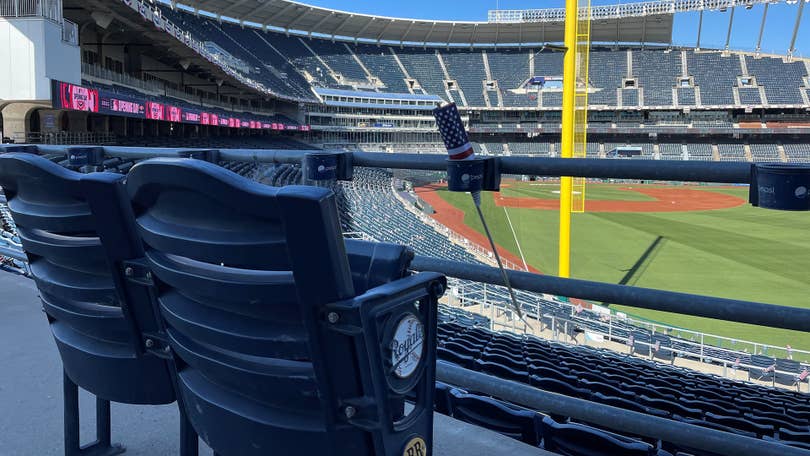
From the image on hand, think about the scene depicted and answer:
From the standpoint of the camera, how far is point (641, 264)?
17.0m

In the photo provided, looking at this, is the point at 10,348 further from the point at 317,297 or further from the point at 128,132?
the point at 128,132

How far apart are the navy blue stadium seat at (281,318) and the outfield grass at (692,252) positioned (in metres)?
11.3

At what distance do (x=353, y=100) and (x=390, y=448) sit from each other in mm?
53803

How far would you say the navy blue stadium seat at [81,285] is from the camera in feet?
4.64

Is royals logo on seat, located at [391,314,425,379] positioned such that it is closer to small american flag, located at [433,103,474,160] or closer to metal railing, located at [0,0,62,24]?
small american flag, located at [433,103,474,160]

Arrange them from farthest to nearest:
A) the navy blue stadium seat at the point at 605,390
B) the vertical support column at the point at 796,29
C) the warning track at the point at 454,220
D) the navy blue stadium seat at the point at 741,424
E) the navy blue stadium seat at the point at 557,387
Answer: the vertical support column at the point at 796,29 < the warning track at the point at 454,220 < the navy blue stadium seat at the point at 605,390 < the navy blue stadium seat at the point at 741,424 < the navy blue stadium seat at the point at 557,387

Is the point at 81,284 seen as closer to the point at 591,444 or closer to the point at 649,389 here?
the point at 591,444

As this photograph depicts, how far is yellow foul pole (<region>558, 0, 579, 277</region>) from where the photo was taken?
1270 cm

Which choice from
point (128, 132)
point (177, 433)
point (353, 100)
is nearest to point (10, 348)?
point (177, 433)

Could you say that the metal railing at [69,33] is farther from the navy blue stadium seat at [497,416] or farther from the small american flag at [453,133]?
the small american flag at [453,133]

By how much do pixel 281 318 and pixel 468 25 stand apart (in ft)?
202

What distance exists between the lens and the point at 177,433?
1.97 metres

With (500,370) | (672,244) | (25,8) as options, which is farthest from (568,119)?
(500,370)

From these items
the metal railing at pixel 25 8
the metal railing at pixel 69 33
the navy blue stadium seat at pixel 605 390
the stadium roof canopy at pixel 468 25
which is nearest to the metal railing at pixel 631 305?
the navy blue stadium seat at pixel 605 390
